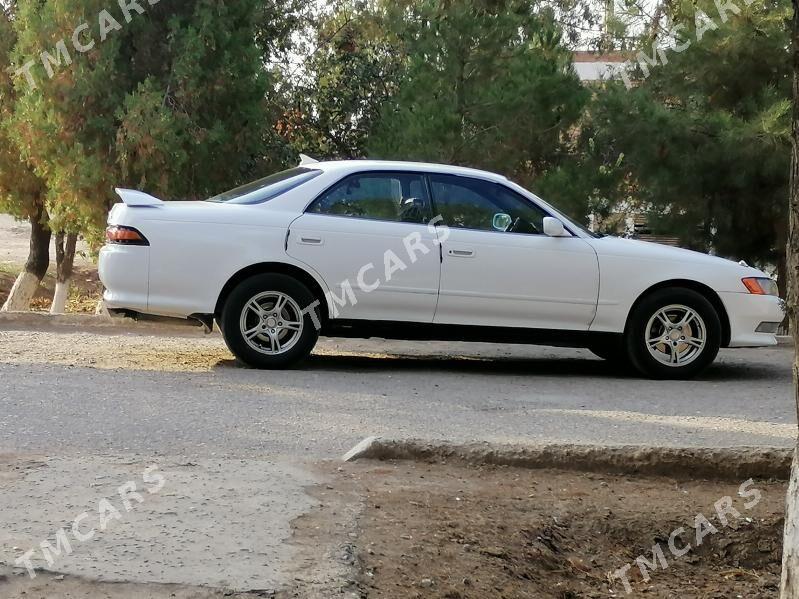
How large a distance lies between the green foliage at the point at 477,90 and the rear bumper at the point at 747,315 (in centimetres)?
526

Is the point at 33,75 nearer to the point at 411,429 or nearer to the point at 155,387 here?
the point at 155,387

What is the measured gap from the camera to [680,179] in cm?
1455

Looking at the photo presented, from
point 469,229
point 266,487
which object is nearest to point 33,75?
point 469,229

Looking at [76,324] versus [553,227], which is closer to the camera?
[553,227]

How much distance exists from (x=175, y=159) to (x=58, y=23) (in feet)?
8.02

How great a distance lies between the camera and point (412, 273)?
9.16m

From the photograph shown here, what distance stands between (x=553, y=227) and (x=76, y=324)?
210 inches

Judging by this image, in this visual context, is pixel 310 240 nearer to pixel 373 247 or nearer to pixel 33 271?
pixel 373 247

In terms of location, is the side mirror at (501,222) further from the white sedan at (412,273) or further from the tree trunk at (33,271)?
the tree trunk at (33,271)

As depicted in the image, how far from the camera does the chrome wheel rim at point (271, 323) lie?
8969mm

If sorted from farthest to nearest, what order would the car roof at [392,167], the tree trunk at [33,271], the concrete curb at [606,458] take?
the tree trunk at [33,271], the car roof at [392,167], the concrete curb at [606,458]

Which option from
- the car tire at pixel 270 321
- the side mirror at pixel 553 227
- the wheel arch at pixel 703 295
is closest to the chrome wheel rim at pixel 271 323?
the car tire at pixel 270 321

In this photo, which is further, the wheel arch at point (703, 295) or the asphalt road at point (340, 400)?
the wheel arch at point (703, 295)

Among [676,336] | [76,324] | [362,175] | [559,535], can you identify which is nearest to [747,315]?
[676,336]
